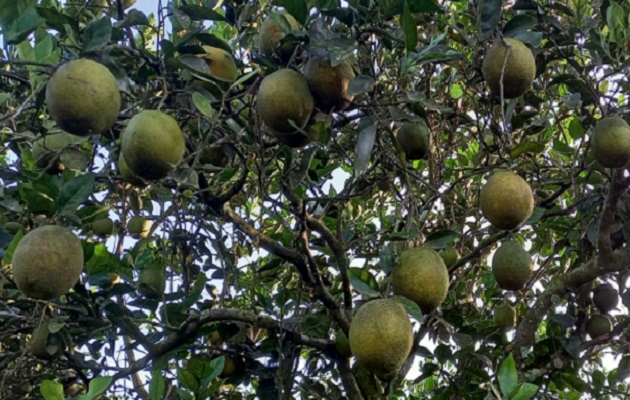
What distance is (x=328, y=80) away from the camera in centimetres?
175

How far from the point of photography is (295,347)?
2660 mm

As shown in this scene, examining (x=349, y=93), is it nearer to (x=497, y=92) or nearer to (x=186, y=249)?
(x=497, y=92)

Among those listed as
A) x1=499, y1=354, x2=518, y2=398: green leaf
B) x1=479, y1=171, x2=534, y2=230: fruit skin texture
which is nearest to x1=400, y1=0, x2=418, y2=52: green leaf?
x1=479, y1=171, x2=534, y2=230: fruit skin texture

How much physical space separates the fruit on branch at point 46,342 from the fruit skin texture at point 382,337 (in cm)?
107

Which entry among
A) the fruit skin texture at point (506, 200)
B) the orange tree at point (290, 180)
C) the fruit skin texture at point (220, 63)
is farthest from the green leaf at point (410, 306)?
the fruit skin texture at point (220, 63)

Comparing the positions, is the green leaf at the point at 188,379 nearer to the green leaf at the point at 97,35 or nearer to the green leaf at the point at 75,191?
the green leaf at the point at 75,191

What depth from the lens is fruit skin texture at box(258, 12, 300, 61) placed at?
6.15ft

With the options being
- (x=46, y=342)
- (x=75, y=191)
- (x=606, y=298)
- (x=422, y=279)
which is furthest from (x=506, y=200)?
(x=46, y=342)

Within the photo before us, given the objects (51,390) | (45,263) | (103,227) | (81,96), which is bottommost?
(51,390)

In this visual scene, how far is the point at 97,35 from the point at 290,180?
82 centimetres

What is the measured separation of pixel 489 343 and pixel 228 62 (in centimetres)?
172

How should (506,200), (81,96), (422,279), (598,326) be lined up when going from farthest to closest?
1. (598,326)
2. (506,200)
3. (422,279)
4. (81,96)

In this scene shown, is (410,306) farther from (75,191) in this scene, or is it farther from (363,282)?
(75,191)

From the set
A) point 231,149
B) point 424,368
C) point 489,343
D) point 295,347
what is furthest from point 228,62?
point 489,343
